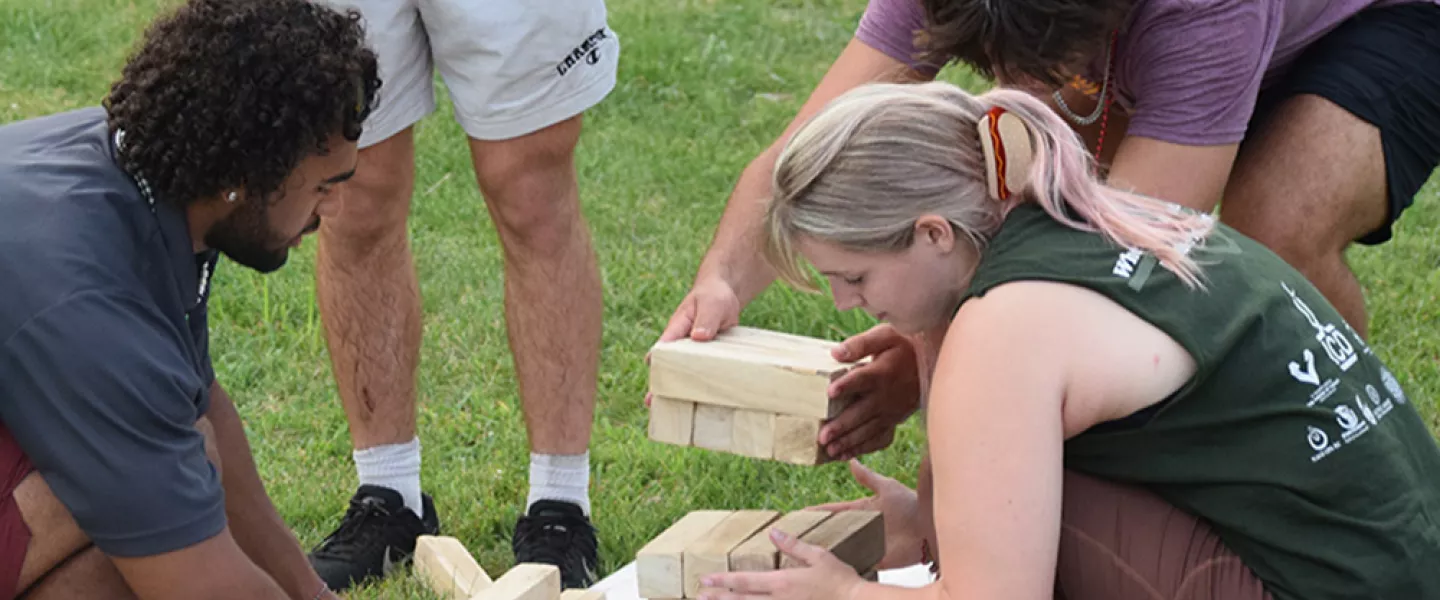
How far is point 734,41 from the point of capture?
7.47 metres

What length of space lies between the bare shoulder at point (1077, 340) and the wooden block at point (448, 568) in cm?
131

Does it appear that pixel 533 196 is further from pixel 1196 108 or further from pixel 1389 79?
pixel 1389 79

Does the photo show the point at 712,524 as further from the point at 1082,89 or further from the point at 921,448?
the point at 921,448

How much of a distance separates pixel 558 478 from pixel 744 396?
89 cm

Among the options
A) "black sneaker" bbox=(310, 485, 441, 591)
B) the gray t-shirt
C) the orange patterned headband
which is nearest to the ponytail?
the orange patterned headband

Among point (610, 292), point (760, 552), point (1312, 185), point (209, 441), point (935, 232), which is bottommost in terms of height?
point (610, 292)

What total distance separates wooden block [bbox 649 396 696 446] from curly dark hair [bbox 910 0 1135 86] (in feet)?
2.43

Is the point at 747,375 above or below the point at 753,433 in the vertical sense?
above

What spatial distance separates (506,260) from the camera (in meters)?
3.51

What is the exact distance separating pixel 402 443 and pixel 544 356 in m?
0.38

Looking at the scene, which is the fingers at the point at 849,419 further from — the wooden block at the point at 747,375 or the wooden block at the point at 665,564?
the wooden block at the point at 665,564

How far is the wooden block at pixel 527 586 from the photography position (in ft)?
8.83

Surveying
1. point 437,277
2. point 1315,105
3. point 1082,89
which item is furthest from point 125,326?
point 437,277

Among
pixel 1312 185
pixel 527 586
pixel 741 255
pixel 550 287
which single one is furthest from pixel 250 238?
pixel 1312 185
